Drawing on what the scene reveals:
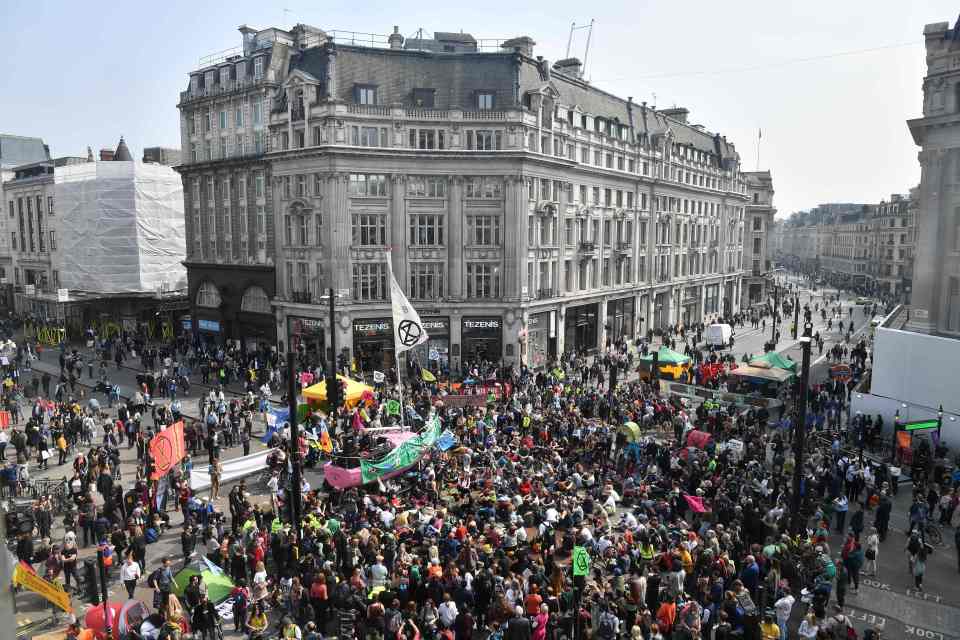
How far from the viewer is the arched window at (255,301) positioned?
50406 millimetres

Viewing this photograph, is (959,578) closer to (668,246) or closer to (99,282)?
(668,246)

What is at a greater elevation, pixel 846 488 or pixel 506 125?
pixel 506 125

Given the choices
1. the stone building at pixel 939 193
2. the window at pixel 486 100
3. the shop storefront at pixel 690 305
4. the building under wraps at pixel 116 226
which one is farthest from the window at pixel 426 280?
the shop storefront at pixel 690 305

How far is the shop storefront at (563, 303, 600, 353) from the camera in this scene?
53938 mm

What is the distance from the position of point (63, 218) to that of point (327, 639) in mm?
59934

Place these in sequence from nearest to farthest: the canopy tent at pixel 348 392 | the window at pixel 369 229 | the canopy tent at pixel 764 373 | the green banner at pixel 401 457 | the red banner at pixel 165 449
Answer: the red banner at pixel 165 449 → the green banner at pixel 401 457 → the canopy tent at pixel 348 392 → the canopy tent at pixel 764 373 → the window at pixel 369 229

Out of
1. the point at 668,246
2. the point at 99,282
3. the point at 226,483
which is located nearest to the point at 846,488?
the point at 226,483

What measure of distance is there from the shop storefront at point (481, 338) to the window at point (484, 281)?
1640 millimetres

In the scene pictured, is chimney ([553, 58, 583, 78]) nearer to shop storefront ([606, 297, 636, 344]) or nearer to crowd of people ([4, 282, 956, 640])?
shop storefront ([606, 297, 636, 344])

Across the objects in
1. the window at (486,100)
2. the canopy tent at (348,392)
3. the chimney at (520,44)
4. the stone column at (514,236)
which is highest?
the chimney at (520,44)

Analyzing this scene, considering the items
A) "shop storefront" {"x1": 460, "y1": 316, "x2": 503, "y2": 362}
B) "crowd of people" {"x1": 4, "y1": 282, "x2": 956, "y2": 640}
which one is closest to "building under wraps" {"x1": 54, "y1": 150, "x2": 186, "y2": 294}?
"crowd of people" {"x1": 4, "y1": 282, "x2": 956, "y2": 640}

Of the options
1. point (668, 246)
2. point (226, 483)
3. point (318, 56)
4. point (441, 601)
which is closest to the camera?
point (441, 601)

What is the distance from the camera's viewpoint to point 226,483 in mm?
25766

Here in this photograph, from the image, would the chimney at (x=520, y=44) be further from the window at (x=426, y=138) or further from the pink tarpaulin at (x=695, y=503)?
the pink tarpaulin at (x=695, y=503)
